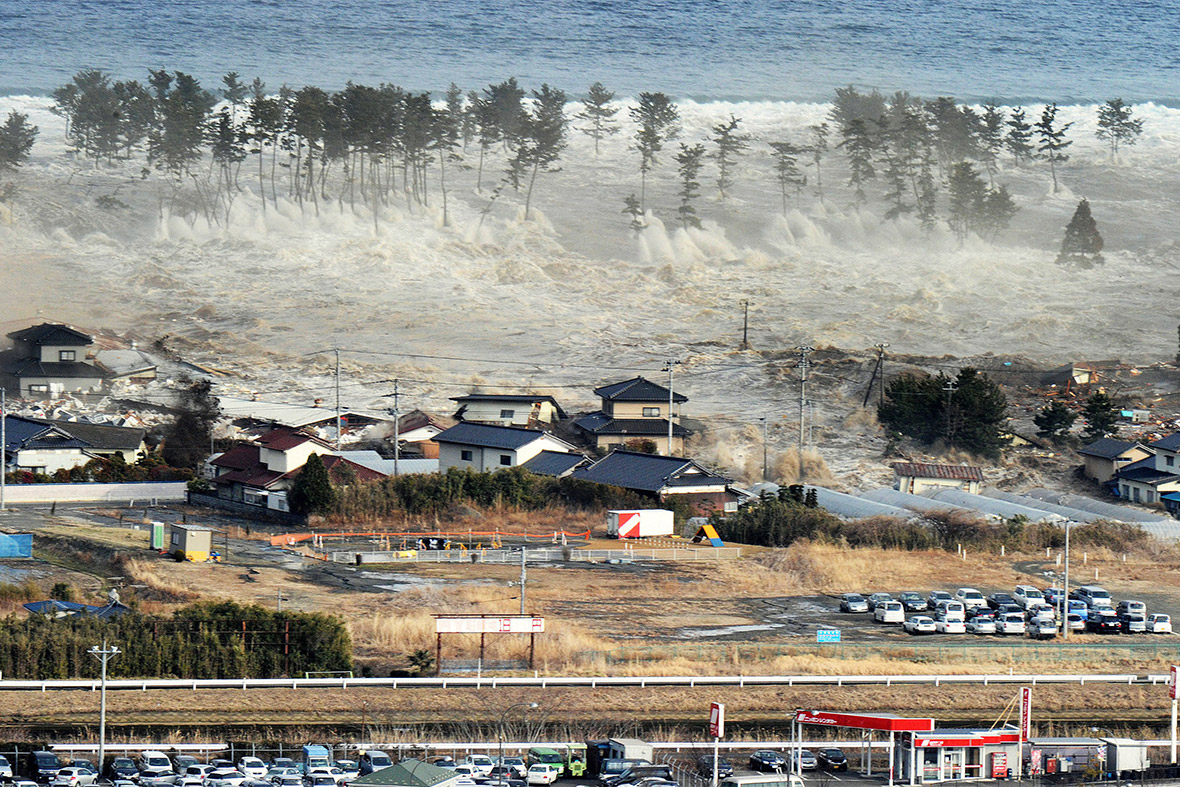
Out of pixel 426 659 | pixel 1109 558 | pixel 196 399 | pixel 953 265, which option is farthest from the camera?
pixel 953 265

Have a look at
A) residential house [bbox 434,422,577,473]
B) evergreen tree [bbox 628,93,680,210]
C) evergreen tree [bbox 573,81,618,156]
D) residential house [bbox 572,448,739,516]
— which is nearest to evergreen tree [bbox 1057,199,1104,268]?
evergreen tree [bbox 628,93,680,210]

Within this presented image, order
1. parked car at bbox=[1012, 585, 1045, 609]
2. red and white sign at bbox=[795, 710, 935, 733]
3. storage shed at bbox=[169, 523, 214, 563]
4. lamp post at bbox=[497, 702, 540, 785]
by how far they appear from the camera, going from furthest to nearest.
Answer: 1. storage shed at bbox=[169, 523, 214, 563]
2. parked car at bbox=[1012, 585, 1045, 609]
3. lamp post at bbox=[497, 702, 540, 785]
4. red and white sign at bbox=[795, 710, 935, 733]

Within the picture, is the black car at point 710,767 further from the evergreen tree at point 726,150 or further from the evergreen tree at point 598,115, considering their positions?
the evergreen tree at point 598,115

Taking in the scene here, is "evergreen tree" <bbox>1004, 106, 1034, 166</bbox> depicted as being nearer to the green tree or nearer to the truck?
the truck

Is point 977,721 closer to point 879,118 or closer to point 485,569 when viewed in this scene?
point 485,569

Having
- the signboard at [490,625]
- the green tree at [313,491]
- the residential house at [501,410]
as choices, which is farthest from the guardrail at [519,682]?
the residential house at [501,410]

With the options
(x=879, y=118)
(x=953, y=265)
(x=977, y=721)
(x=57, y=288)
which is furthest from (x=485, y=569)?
(x=879, y=118)
